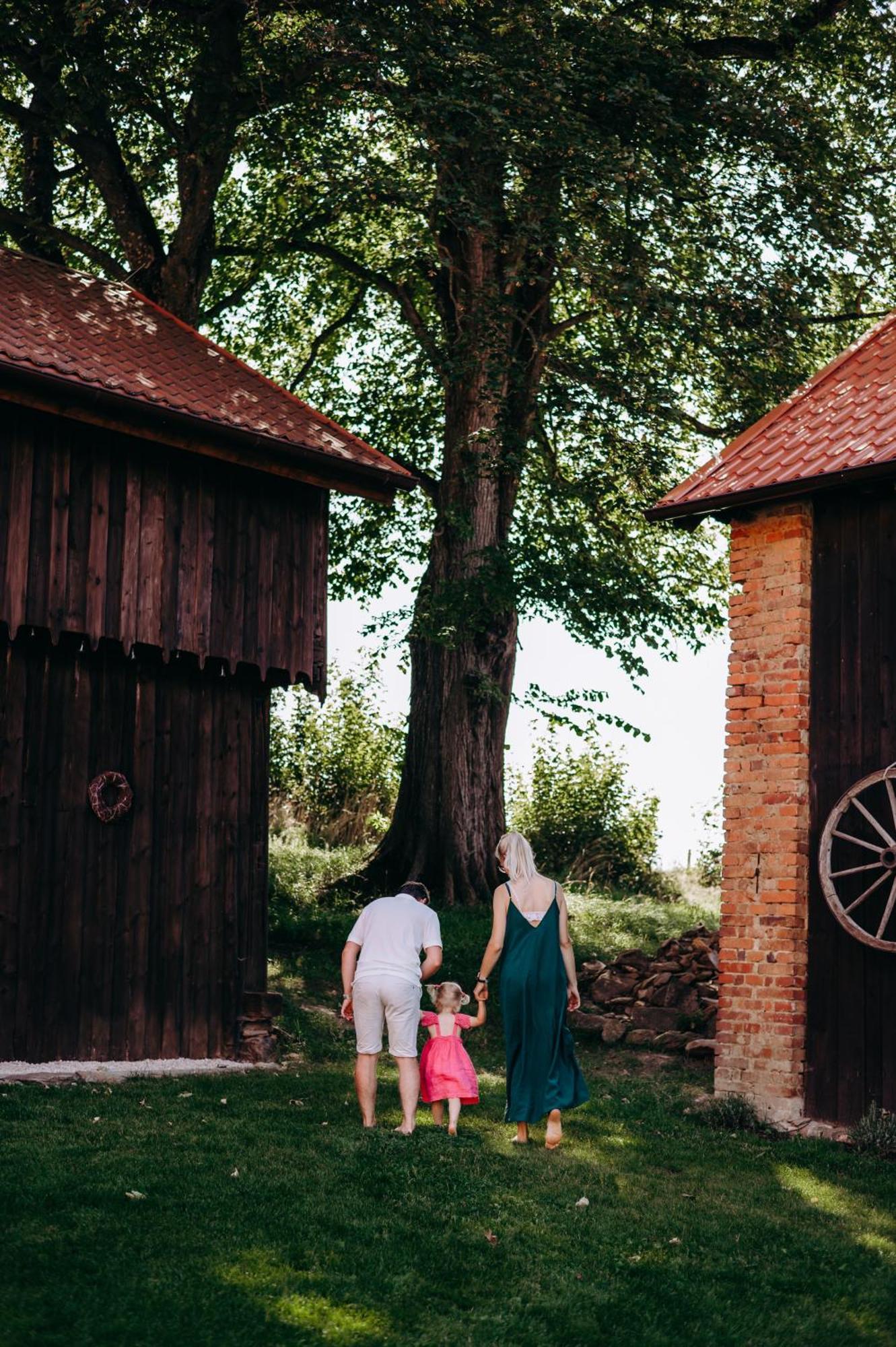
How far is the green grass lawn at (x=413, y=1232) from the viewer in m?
5.94

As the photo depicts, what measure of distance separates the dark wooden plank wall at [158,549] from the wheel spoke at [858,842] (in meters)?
5.00

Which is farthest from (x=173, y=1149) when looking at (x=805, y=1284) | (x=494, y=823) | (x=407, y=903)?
(x=494, y=823)

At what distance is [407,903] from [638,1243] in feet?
9.38

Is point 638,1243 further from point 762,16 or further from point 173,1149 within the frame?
point 762,16

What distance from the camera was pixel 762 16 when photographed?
792 inches

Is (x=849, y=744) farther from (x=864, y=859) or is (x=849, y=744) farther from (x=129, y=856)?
(x=129, y=856)

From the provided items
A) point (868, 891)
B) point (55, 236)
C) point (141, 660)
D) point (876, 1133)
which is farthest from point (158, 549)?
point (55, 236)

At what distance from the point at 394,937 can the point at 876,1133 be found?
3.65 meters

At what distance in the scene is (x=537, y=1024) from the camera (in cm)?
947

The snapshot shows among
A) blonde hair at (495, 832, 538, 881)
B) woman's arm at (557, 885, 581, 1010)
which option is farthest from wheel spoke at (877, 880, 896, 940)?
blonde hair at (495, 832, 538, 881)

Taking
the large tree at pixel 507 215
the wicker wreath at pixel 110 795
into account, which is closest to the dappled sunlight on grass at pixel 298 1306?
the wicker wreath at pixel 110 795

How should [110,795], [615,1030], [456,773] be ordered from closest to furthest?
[110,795] → [615,1030] → [456,773]

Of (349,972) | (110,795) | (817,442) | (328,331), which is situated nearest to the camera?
(349,972)

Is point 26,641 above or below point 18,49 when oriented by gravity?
below
